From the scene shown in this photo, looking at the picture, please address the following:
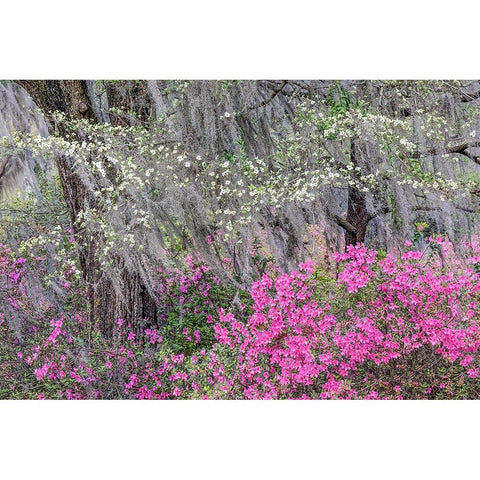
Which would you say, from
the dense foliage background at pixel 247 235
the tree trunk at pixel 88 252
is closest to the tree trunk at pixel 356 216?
the dense foliage background at pixel 247 235

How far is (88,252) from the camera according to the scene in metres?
3.17

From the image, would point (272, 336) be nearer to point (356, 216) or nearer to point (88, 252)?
point (356, 216)

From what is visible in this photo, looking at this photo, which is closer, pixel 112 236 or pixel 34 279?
pixel 112 236

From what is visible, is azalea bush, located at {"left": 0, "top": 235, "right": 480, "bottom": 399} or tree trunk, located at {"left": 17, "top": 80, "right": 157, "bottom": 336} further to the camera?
tree trunk, located at {"left": 17, "top": 80, "right": 157, "bottom": 336}

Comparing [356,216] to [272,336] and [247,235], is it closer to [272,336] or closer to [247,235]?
[247,235]

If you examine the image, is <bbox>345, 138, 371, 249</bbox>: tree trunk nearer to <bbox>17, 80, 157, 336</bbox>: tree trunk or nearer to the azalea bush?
the azalea bush

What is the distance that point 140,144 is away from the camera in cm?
308

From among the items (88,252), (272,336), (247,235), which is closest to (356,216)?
(247,235)

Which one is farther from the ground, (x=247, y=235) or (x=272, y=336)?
(x=247, y=235)

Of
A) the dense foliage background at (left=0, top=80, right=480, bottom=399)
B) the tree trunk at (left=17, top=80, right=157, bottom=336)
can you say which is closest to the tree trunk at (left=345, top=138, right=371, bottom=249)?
the dense foliage background at (left=0, top=80, right=480, bottom=399)

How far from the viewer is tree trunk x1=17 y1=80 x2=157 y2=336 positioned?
3.18m
